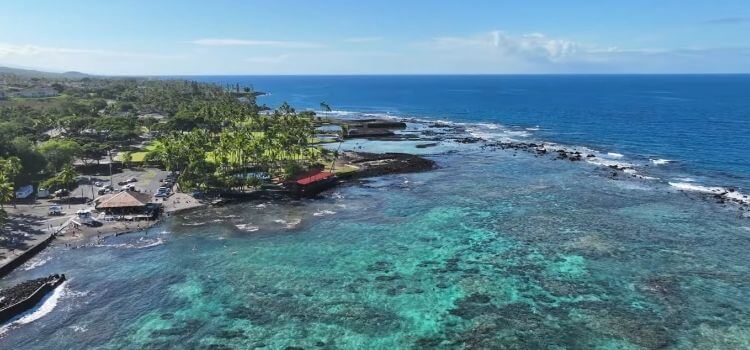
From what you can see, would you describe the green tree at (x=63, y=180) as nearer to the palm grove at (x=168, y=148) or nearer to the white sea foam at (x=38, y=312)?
the palm grove at (x=168, y=148)

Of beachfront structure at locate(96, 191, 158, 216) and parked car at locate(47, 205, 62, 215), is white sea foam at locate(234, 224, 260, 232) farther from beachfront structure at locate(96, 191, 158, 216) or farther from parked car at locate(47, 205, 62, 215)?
parked car at locate(47, 205, 62, 215)

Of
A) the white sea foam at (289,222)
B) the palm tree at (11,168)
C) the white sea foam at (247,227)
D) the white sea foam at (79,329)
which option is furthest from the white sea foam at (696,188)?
the palm tree at (11,168)

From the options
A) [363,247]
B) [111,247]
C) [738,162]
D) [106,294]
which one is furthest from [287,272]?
[738,162]

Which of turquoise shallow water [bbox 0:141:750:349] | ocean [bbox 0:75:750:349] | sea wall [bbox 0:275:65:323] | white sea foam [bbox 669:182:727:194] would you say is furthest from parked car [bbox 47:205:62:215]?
white sea foam [bbox 669:182:727:194]

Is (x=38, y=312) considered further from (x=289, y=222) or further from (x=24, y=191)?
(x=24, y=191)

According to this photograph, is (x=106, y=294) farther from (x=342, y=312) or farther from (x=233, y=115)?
(x=233, y=115)

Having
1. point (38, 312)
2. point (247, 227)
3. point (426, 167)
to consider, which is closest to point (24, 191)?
point (247, 227)
